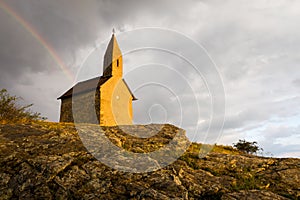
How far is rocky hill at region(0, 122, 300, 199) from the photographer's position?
6.40 meters

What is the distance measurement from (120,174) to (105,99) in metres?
29.7

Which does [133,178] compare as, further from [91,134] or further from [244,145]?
[244,145]

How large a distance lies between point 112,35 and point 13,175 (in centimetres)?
4027

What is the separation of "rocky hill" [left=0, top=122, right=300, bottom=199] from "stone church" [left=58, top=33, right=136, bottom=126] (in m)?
25.7

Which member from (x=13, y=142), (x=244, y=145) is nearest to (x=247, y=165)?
(x=13, y=142)

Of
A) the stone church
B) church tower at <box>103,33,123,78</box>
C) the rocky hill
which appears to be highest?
church tower at <box>103,33,123,78</box>

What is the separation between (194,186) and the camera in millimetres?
6852

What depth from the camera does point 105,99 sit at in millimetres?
35844

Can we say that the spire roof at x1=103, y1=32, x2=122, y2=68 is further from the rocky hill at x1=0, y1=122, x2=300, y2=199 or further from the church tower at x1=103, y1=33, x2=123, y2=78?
the rocky hill at x1=0, y1=122, x2=300, y2=199

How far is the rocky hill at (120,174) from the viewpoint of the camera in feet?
21.0

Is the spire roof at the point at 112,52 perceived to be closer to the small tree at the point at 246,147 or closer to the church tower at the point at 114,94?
the church tower at the point at 114,94

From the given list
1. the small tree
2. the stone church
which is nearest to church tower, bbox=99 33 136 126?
the stone church

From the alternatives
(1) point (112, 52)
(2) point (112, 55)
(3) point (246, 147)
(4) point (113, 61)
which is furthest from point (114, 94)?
(3) point (246, 147)

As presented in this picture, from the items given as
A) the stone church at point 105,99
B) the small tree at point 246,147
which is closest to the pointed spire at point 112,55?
the stone church at point 105,99
